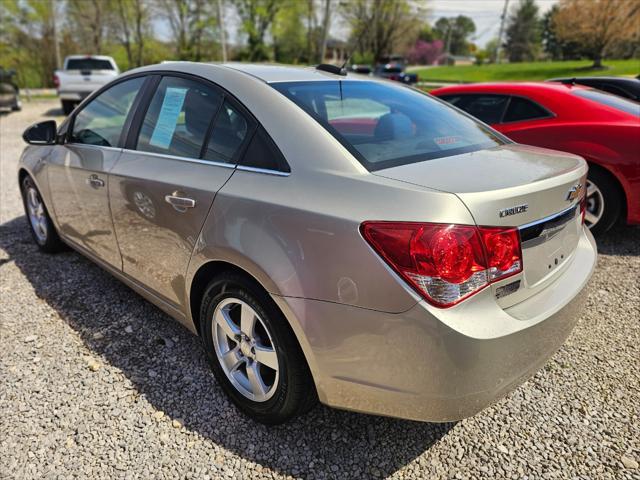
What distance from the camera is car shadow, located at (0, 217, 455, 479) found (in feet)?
6.56

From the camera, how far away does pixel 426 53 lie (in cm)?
8494

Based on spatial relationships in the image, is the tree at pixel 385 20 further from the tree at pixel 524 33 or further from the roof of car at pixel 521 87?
the roof of car at pixel 521 87

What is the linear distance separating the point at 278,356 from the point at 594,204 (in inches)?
141

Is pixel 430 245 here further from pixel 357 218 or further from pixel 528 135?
pixel 528 135

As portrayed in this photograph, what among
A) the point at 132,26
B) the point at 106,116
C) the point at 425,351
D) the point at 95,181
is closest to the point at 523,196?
the point at 425,351

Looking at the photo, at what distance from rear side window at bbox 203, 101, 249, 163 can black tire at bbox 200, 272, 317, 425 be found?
0.56 m

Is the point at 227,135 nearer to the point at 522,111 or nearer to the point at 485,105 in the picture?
the point at 522,111

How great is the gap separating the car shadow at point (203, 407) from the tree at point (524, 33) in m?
89.2

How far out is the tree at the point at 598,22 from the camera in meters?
34.5

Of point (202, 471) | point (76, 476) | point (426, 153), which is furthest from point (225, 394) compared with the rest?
point (426, 153)

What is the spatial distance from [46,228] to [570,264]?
3916 mm

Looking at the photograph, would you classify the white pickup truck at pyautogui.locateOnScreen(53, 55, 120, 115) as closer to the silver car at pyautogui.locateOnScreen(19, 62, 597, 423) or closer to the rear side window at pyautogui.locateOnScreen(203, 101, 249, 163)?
the silver car at pyautogui.locateOnScreen(19, 62, 597, 423)

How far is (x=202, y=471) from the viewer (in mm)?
1932

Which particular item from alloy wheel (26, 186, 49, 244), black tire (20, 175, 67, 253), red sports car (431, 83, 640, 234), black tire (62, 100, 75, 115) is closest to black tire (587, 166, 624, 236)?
red sports car (431, 83, 640, 234)
